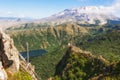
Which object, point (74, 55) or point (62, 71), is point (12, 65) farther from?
point (74, 55)

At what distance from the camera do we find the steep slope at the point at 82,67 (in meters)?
127

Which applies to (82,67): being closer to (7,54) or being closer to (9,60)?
(9,60)

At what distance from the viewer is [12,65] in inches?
2133

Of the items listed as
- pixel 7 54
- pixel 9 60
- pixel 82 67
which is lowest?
pixel 82 67

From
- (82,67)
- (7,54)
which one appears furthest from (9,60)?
(82,67)

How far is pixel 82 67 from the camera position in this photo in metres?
140

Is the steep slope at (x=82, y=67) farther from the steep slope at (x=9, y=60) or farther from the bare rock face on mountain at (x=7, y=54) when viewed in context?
the bare rock face on mountain at (x=7, y=54)

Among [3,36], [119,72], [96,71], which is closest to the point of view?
[3,36]

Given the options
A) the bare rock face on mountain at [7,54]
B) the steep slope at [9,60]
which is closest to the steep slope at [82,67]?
the steep slope at [9,60]

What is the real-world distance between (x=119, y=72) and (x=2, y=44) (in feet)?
246

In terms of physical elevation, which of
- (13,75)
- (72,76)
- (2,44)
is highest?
(2,44)

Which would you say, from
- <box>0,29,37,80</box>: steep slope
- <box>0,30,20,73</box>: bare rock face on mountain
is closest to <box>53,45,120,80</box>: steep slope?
<box>0,29,37,80</box>: steep slope

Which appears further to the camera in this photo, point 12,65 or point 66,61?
point 66,61

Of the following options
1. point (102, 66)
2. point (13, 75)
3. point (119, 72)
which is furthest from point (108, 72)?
point (13, 75)
